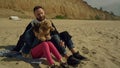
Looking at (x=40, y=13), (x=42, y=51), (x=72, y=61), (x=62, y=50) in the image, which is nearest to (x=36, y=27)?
(x=40, y=13)

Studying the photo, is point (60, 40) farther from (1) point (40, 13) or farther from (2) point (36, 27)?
(1) point (40, 13)

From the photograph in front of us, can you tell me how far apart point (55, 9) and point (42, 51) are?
31009mm

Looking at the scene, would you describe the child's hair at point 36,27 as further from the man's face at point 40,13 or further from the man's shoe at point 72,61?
the man's shoe at point 72,61

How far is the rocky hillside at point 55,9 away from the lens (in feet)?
102

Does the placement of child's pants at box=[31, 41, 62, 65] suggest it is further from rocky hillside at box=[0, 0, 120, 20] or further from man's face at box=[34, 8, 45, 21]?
rocky hillside at box=[0, 0, 120, 20]

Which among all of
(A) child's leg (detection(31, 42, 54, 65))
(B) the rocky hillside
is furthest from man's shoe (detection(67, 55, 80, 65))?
(B) the rocky hillside

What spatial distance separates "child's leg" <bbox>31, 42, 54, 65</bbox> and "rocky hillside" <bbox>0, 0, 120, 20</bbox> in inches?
830

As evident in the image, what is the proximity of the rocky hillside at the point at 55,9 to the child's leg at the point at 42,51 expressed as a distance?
21.1m

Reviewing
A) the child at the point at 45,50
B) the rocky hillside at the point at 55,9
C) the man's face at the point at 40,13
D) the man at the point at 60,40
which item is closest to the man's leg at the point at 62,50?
the man at the point at 60,40

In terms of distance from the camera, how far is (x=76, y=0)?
4425 centimetres

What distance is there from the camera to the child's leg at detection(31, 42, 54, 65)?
612cm

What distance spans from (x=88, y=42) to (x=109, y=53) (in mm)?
1603

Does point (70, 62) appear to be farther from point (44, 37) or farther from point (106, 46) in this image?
point (106, 46)

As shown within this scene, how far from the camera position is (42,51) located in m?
6.41
